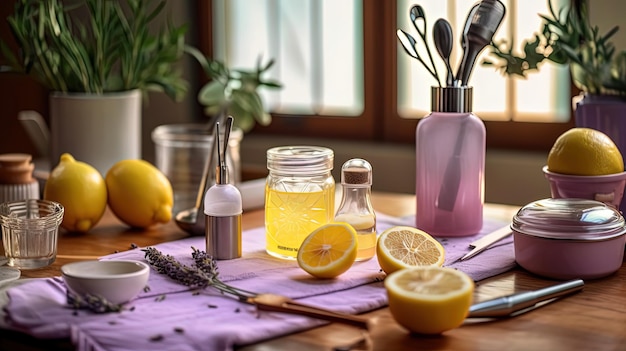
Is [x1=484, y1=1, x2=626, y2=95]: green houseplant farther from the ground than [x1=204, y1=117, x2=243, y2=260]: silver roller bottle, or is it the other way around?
[x1=484, y1=1, x2=626, y2=95]: green houseplant

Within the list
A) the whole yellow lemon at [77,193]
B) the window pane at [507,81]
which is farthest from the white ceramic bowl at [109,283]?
the window pane at [507,81]

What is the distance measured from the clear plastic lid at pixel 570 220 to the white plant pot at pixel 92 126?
881mm

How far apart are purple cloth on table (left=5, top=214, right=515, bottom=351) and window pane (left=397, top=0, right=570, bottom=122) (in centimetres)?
117

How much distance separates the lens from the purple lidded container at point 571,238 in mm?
1164

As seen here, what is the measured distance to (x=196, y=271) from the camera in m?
1.14

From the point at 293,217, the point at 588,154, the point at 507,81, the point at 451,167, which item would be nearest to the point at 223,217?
the point at 293,217

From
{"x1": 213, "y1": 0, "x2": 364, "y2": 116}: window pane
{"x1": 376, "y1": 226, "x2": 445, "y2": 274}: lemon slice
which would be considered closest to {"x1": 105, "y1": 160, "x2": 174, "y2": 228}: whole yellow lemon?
{"x1": 376, "y1": 226, "x2": 445, "y2": 274}: lemon slice

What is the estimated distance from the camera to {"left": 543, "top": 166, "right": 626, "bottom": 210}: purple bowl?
131 cm

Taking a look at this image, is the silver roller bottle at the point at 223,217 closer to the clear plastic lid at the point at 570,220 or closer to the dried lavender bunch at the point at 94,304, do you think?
the dried lavender bunch at the point at 94,304

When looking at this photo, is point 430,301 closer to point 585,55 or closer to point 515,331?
point 515,331

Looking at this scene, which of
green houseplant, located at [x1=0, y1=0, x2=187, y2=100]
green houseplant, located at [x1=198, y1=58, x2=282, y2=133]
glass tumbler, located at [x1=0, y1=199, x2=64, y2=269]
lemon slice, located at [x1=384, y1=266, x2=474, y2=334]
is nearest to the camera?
lemon slice, located at [x1=384, y1=266, x2=474, y2=334]

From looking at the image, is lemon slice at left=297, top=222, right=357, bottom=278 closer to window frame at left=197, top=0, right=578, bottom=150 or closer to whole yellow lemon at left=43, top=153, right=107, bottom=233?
whole yellow lemon at left=43, top=153, right=107, bottom=233

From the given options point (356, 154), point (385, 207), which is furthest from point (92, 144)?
point (356, 154)

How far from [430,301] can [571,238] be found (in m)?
0.30
